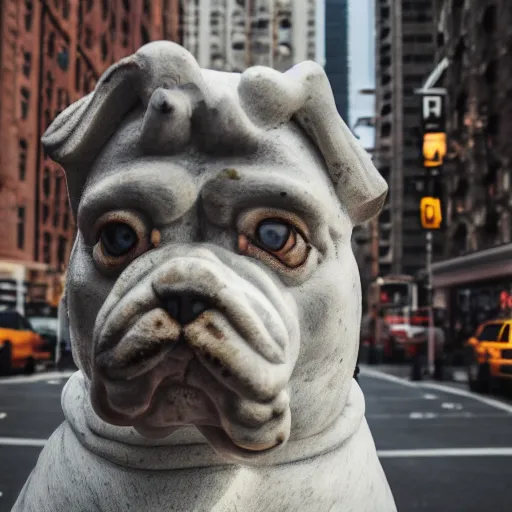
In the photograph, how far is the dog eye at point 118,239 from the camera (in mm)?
941

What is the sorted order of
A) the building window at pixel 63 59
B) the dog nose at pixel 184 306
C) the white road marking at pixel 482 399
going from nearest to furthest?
the dog nose at pixel 184 306, the white road marking at pixel 482 399, the building window at pixel 63 59

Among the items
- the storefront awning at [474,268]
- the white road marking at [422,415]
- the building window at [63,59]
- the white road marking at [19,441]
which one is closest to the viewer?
the white road marking at [19,441]

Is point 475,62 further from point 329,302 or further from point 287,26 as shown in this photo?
point 329,302

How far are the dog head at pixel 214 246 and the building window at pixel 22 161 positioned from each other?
18.2 feet

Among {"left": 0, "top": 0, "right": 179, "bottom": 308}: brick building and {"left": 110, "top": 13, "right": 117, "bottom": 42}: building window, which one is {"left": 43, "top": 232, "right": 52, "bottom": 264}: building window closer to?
{"left": 0, "top": 0, "right": 179, "bottom": 308}: brick building

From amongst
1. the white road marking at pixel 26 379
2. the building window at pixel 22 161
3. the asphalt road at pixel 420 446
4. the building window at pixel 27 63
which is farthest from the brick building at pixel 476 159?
the white road marking at pixel 26 379

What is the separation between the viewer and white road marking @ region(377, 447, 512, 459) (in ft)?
9.43

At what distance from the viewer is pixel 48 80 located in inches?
267

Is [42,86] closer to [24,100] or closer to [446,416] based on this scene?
[24,100]

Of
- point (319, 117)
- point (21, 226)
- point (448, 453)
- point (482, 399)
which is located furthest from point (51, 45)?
point (319, 117)

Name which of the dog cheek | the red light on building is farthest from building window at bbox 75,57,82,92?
the dog cheek

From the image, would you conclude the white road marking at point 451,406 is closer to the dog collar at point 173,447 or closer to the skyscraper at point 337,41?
the skyscraper at point 337,41

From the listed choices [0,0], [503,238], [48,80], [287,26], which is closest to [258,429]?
Result: [287,26]

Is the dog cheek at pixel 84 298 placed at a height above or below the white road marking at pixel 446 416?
above
